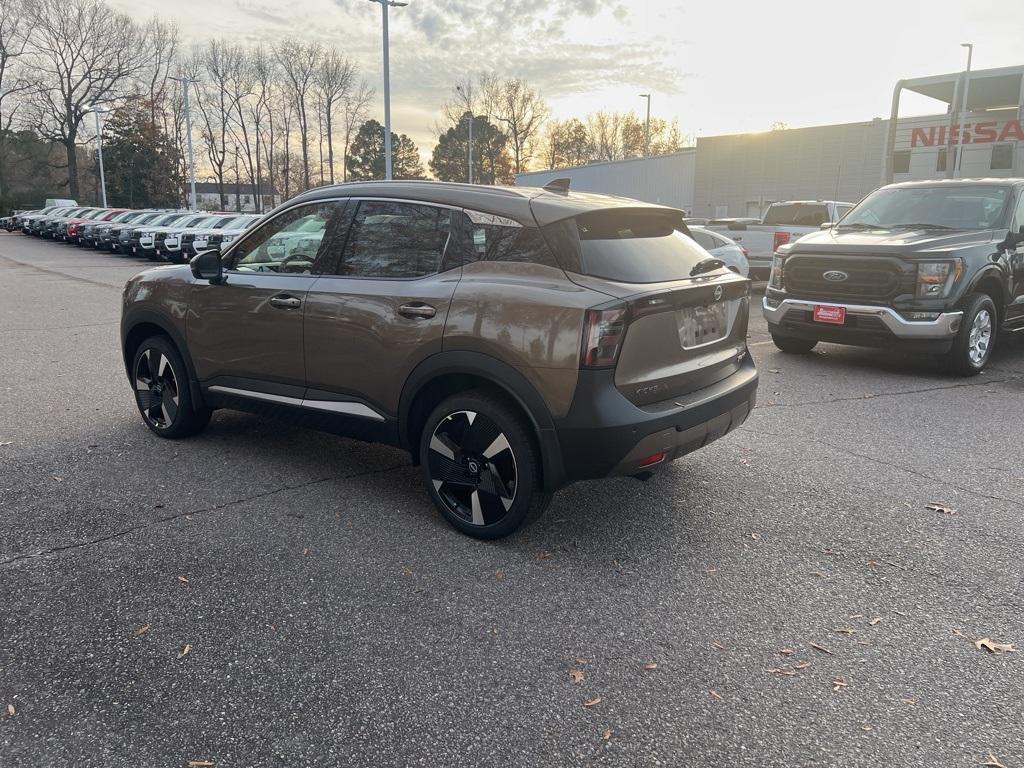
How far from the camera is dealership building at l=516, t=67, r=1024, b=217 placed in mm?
32281

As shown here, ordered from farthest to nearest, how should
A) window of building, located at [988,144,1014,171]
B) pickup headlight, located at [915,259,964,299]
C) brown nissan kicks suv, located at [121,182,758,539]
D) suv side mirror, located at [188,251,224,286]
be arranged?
1. window of building, located at [988,144,1014,171]
2. pickup headlight, located at [915,259,964,299]
3. suv side mirror, located at [188,251,224,286]
4. brown nissan kicks suv, located at [121,182,758,539]

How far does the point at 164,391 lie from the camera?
5406 mm

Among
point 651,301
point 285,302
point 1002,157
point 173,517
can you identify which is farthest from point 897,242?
point 1002,157

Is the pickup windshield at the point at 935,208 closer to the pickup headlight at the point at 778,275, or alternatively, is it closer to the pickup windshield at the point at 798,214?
the pickup headlight at the point at 778,275

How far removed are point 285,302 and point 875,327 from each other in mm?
5785

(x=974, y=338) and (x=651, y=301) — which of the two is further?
(x=974, y=338)

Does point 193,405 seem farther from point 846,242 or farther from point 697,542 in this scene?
point 846,242

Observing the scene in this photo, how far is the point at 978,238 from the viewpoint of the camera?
7.87m

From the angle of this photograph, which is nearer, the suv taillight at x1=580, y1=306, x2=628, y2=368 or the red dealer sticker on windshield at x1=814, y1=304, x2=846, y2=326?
the suv taillight at x1=580, y1=306, x2=628, y2=368

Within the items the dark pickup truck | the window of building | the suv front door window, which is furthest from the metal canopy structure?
the suv front door window

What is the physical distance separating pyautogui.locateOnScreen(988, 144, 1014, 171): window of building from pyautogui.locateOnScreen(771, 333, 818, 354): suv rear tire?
3043cm

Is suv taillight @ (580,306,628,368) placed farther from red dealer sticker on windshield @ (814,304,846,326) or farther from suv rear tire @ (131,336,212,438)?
red dealer sticker on windshield @ (814,304,846,326)

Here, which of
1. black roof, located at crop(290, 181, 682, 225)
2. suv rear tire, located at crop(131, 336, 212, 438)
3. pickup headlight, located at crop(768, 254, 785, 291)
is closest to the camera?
black roof, located at crop(290, 181, 682, 225)

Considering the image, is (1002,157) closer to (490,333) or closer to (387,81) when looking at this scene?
(387,81)
